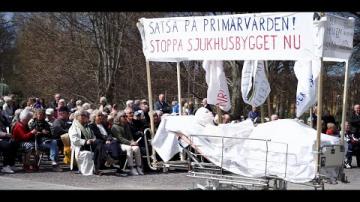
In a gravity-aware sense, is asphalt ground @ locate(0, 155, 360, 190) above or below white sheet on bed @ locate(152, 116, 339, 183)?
below

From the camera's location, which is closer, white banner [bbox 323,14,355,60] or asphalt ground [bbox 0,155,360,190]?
white banner [bbox 323,14,355,60]

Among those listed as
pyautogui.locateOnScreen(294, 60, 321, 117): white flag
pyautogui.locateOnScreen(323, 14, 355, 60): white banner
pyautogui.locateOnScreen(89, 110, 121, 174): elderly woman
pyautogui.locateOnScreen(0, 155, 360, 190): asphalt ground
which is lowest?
pyautogui.locateOnScreen(0, 155, 360, 190): asphalt ground

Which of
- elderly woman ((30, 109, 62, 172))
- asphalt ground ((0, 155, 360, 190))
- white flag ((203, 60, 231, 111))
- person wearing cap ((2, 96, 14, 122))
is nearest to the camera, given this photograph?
white flag ((203, 60, 231, 111))

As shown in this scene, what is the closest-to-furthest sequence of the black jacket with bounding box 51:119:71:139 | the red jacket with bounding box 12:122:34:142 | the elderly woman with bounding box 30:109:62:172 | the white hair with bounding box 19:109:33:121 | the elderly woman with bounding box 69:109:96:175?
the elderly woman with bounding box 69:109:96:175 → the red jacket with bounding box 12:122:34:142 → the white hair with bounding box 19:109:33:121 → the elderly woman with bounding box 30:109:62:172 → the black jacket with bounding box 51:119:71:139

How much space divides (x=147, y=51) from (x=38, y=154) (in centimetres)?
492

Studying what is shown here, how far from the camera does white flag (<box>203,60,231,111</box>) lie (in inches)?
445

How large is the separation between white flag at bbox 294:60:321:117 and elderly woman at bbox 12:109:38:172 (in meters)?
7.19

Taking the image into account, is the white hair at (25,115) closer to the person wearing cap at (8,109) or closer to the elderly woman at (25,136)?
the elderly woman at (25,136)

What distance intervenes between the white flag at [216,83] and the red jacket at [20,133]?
18.1ft

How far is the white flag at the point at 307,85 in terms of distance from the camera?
10102mm

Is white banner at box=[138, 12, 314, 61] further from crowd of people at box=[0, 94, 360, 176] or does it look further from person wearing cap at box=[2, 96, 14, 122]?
person wearing cap at box=[2, 96, 14, 122]

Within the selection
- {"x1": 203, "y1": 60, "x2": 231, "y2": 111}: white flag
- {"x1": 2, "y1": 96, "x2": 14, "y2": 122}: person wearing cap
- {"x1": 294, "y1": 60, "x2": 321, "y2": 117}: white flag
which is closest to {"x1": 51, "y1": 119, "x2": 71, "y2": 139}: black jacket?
{"x1": 2, "y1": 96, "x2": 14, "y2": 122}: person wearing cap

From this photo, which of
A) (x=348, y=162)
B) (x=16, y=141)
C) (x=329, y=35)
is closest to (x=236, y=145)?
(x=329, y=35)
